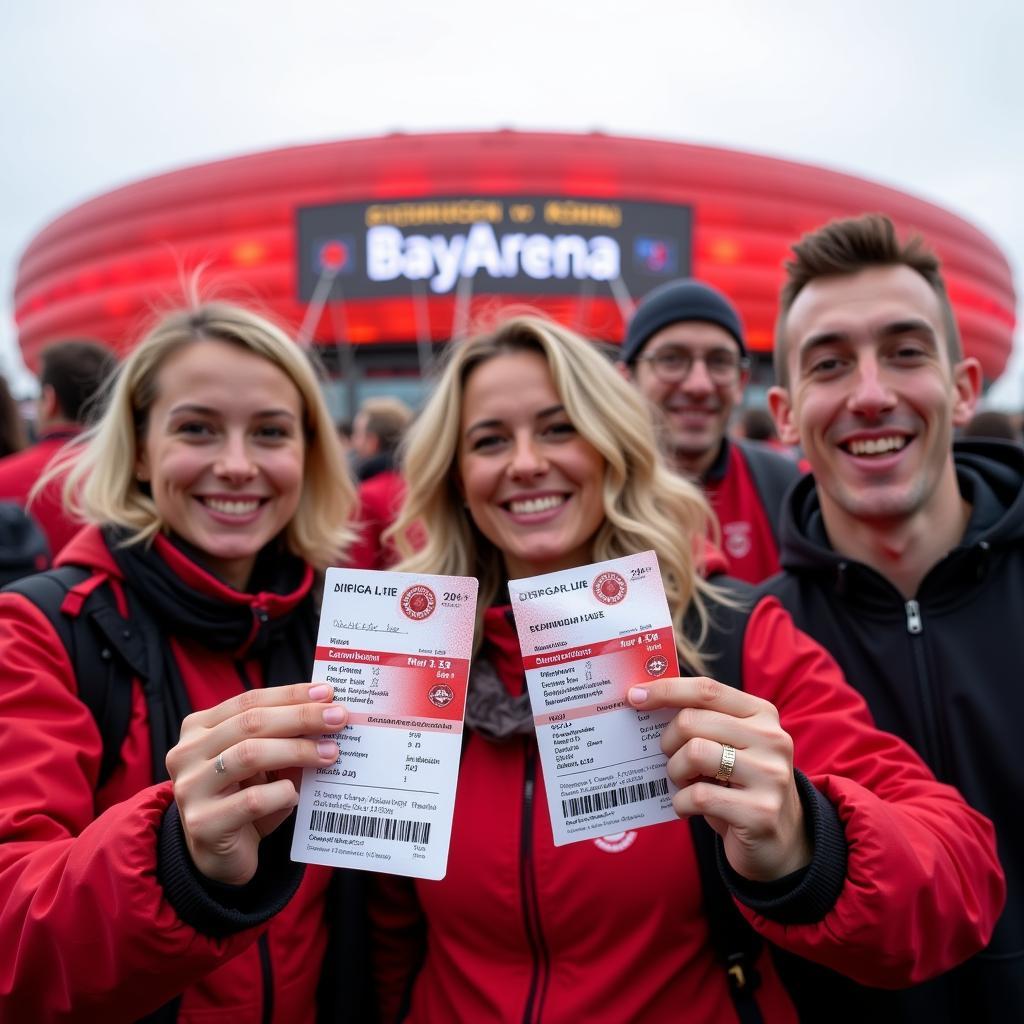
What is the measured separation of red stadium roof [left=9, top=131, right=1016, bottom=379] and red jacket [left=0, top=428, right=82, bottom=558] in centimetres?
1601

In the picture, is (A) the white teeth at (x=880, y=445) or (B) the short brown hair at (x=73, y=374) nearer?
(A) the white teeth at (x=880, y=445)

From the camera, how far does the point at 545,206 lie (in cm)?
1961

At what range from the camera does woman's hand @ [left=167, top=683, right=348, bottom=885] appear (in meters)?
1.22

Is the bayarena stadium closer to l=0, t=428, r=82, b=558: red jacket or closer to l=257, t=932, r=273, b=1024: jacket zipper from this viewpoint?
l=0, t=428, r=82, b=558: red jacket

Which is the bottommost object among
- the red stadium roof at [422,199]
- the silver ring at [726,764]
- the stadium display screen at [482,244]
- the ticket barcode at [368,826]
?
the ticket barcode at [368,826]

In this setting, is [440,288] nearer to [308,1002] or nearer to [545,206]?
[545,206]

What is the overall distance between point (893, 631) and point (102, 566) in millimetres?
2081

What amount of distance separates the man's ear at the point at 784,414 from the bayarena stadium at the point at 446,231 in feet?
56.6

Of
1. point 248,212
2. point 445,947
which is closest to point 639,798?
point 445,947

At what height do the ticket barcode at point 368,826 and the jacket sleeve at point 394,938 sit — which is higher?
the ticket barcode at point 368,826

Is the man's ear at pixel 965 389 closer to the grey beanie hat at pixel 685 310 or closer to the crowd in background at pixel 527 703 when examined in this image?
the crowd in background at pixel 527 703

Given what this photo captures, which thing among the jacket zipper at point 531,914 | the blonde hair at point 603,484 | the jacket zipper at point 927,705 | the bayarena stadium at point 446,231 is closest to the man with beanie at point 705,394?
the blonde hair at point 603,484

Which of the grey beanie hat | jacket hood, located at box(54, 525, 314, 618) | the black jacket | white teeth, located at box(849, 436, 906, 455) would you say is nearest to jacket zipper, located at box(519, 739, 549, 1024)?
the black jacket

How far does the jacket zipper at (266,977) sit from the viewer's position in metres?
1.64
